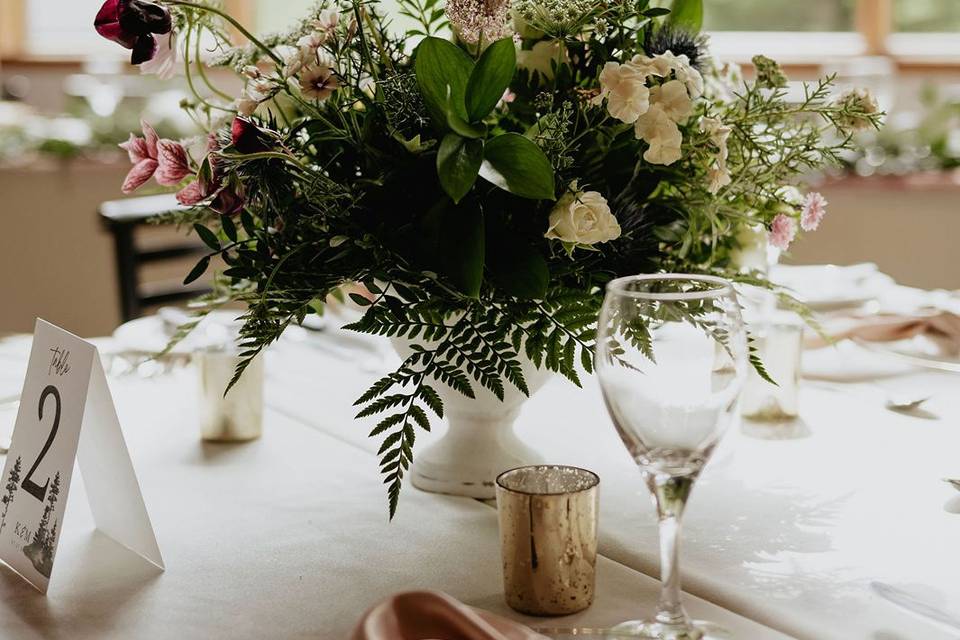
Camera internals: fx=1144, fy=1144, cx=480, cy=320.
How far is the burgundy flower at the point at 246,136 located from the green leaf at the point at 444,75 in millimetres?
122

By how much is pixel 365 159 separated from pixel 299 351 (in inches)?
25.6

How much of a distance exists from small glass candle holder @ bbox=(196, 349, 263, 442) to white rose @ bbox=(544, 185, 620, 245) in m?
0.42

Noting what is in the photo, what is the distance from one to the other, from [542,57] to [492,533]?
385 millimetres

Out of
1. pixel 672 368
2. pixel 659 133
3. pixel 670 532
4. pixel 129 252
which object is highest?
pixel 659 133

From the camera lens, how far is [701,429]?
66 cm

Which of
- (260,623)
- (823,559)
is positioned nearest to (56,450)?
(260,623)

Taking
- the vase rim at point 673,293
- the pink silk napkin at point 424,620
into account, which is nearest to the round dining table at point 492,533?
the pink silk napkin at point 424,620

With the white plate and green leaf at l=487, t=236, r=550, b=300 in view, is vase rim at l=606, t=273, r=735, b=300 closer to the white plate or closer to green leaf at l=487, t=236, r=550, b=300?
green leaf at l=487, t=236, r=550, b=300

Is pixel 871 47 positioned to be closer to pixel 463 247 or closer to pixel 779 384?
pixel 779 384

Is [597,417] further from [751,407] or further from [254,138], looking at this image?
[254,138]

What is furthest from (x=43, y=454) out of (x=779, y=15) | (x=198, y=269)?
(x=779, y=15)

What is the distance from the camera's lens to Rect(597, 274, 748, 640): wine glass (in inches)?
25.7

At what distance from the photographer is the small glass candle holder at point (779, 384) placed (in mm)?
1191

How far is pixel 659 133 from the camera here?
0.86 metres
